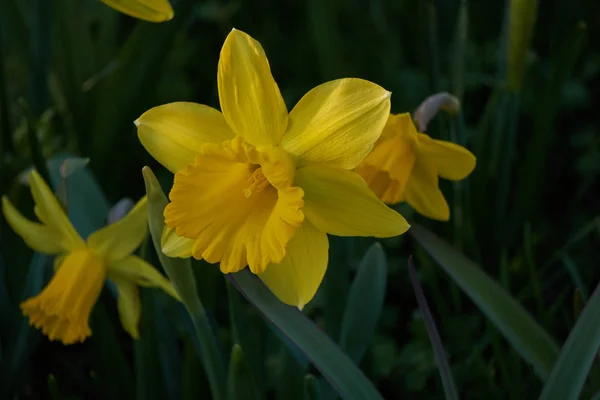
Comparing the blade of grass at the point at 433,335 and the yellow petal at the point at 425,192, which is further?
the yellow petal at the point at 425,192

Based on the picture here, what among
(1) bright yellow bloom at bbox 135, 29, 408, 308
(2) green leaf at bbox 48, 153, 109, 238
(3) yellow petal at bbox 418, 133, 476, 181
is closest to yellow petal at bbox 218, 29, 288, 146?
(1) bright yellow bloom at bbox 135, 29, 408, 308

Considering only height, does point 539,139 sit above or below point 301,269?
below

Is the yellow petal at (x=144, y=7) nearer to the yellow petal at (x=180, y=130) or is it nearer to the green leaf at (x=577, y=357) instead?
the yellow petal at (x=180, y=130)

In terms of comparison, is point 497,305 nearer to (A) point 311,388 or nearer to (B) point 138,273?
(A) point 311,388

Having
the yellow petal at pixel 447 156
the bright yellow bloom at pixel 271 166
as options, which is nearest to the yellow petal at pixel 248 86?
the bright yellow bloom at pixel 271 166

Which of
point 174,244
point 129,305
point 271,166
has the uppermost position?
point 271,166

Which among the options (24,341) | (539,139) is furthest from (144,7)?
(539,139)

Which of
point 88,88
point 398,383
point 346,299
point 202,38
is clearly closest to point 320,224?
point 346,299
